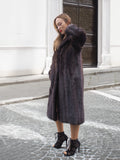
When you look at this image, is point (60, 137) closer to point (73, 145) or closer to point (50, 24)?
point (73, 145)

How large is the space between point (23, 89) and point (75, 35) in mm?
5858

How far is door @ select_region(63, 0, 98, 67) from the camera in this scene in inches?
551

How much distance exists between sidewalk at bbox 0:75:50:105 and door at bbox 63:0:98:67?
4.43 metres

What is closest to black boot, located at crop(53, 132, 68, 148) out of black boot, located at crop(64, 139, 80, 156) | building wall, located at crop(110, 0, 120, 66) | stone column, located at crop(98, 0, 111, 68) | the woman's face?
black boot, located at crop(64, 139, 80, 156)

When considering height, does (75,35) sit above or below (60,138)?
above

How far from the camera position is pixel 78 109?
3.49 meters

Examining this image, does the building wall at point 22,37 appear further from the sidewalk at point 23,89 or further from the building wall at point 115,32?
the building wall at point 115,32

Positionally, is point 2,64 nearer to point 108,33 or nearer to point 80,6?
point 80,6

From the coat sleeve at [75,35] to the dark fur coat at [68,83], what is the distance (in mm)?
13

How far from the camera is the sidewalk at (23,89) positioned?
7546 millimetres

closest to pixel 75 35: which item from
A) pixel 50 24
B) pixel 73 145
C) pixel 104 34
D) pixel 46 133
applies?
pixel 73 145

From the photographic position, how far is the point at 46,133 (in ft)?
15.2

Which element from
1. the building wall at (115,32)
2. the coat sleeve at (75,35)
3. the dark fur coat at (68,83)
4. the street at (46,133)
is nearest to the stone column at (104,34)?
the building wall at (115,32)

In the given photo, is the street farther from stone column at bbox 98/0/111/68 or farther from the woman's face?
stone column at bbox 98/0/111/68
